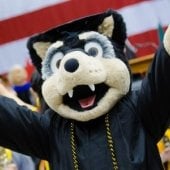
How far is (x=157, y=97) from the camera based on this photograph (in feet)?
5.85

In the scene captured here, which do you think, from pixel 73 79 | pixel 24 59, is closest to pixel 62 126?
pixel 73 79

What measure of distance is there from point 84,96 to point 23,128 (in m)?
0.22

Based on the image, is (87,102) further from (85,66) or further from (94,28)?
(94,28)

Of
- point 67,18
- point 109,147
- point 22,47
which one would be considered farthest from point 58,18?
point 109,147

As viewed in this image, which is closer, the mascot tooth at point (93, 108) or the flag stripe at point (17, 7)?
the mascot tooth at point (93, 108)

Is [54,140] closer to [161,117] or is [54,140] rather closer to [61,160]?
[61,160]

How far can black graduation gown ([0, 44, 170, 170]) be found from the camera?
1.79 meters

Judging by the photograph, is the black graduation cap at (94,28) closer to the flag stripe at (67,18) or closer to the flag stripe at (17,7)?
the flag stripe at (67,18)

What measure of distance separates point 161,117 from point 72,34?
38cm

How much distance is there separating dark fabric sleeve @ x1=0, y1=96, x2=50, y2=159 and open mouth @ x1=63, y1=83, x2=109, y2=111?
114 mm

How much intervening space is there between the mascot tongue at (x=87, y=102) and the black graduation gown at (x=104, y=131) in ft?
0.17

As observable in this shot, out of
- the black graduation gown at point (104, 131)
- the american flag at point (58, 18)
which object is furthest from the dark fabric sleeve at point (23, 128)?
the american flag at point (58, 18)

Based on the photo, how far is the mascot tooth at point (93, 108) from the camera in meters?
1.80

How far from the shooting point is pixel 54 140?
6.24ft
